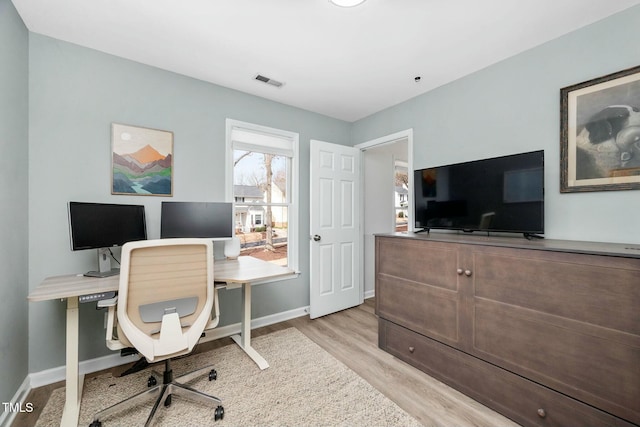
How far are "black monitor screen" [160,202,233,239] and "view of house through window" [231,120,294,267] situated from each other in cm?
43

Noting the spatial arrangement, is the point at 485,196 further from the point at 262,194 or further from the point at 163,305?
the point at 163,305

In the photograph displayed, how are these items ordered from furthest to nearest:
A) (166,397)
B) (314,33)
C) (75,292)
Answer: (314,33) → (166,397) → (75,292)

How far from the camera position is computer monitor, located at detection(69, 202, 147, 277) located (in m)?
1.77

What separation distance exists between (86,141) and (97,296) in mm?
1303

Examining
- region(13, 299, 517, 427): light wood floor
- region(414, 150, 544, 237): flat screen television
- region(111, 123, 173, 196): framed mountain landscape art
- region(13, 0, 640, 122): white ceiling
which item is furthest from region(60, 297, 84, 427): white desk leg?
region(414, 150, 544, 237): flat screen television

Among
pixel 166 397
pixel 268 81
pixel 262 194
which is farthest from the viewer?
pixel 262 194

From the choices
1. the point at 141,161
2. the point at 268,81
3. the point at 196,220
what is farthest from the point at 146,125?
the point at 268,81

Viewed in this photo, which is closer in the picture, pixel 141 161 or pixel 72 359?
pixel 72 359

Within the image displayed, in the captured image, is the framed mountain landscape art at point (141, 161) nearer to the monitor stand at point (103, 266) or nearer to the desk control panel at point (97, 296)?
the monitor stand at point (103, 266)

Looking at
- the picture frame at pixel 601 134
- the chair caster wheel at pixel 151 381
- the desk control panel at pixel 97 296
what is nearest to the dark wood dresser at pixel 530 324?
the picture frame at pixel 601 134

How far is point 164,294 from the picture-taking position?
159cm

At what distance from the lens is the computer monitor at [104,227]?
5.81 ft

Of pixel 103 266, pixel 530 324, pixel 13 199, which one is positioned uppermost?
pixel 13 199

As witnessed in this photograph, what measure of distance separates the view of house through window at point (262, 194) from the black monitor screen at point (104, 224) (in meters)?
0.93
